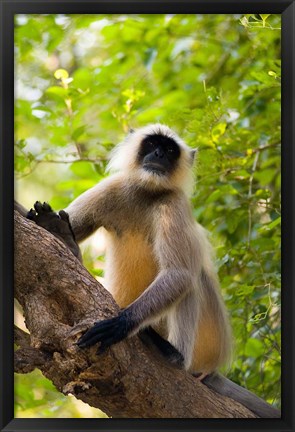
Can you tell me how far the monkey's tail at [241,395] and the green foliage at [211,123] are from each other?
32 cm

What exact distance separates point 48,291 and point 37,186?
15.7 feet

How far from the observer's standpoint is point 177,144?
19.0 feet

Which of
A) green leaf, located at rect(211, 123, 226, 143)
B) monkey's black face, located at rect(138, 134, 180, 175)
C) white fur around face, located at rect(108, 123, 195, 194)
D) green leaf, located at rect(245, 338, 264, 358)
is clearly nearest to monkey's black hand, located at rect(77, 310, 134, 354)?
white fur around face, located at rect(108, 123, 195, 194)

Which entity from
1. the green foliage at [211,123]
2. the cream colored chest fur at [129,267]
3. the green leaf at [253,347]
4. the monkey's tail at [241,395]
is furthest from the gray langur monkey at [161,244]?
the green leaf at [253,347]

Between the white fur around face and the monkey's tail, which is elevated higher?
the white fur around face

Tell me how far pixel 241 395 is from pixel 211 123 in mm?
2152

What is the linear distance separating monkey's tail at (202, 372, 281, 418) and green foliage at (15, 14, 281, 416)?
317 mm

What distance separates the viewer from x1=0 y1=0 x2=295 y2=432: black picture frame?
4.57m

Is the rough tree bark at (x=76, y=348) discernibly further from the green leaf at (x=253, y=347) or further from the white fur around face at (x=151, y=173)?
the green leaf at (x=253, y=347)

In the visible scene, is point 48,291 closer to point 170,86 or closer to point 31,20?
point 31,20

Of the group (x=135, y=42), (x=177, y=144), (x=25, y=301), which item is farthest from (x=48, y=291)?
(x=135, y=42)

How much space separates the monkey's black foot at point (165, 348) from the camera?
16.3 feet

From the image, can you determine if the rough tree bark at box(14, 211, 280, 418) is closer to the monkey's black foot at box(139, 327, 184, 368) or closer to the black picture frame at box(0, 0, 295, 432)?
the black picture frame at box(0, 0, 295, 432)

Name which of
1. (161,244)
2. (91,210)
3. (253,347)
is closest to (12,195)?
(91,210)
